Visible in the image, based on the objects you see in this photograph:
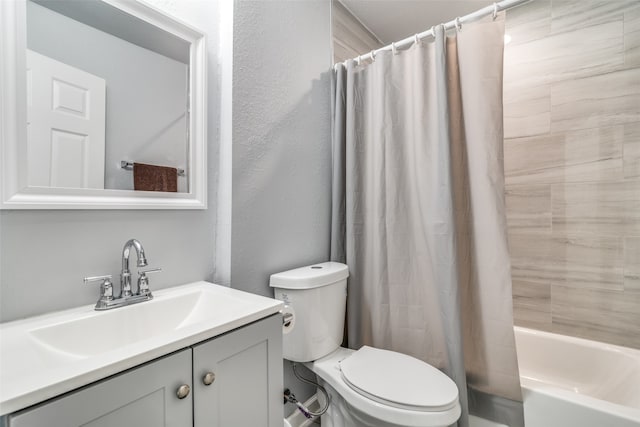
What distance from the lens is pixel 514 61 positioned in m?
1.88

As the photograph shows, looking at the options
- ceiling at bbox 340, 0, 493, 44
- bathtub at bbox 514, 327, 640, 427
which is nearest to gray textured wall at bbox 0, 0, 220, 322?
ceiling at bbox 340, 0, 493, 44

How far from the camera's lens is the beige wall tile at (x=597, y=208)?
1.55m

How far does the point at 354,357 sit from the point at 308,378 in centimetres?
36

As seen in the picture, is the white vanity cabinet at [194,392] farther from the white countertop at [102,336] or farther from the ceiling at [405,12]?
the ceiling at [405,12]

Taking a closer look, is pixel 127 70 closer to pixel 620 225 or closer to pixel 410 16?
pixel 410 16

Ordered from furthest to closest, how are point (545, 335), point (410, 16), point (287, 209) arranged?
point (410, 16), point (545, 335), point (287, 209)

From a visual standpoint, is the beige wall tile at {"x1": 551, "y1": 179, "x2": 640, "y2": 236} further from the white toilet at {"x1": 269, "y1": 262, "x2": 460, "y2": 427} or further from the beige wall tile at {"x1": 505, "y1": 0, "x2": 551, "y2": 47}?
the white toilet at {"x1": 269, "y1": 262, "x2": 460, "y2": 427}

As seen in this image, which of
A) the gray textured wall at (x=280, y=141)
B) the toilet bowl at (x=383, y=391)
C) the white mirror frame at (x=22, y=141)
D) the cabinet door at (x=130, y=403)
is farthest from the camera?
the gray textured wall at (x=280, y=141)

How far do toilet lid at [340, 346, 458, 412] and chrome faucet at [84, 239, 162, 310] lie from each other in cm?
82

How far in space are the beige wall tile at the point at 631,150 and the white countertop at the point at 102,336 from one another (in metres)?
1.89

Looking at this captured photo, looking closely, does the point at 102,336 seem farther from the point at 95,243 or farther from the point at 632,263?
the point at 632,263

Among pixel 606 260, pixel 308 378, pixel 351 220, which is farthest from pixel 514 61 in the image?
pixel 308 378

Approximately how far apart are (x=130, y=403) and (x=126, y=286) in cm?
44

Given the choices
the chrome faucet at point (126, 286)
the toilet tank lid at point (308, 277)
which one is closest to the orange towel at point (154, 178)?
the chrome faucet at point (126, 286)
